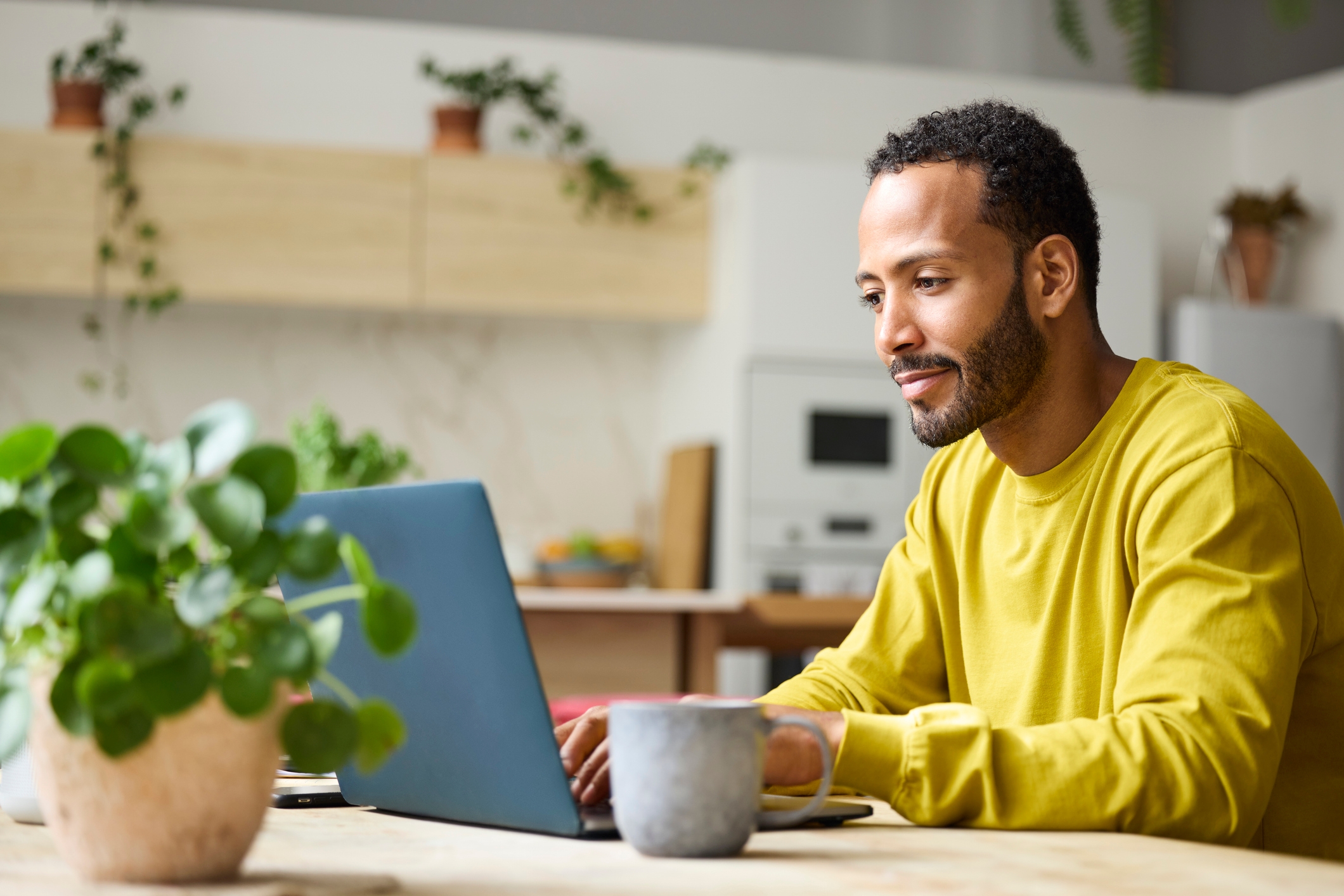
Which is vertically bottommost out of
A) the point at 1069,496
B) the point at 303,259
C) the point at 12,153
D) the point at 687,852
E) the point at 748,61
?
the point at 687,852

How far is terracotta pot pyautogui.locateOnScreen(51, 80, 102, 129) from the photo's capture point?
13.0 ft

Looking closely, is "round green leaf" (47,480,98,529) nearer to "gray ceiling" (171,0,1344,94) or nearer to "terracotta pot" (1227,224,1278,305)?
"gray ceiling" (171,0,1344,94)

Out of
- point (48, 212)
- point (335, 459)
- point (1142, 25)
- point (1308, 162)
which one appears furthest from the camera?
point (1308, 162)

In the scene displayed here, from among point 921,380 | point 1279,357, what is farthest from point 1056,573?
point 1279,357

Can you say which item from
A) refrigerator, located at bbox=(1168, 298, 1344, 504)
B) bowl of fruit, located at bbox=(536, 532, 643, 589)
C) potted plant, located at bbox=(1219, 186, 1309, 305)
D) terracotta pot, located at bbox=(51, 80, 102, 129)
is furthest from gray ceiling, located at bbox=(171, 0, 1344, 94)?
bowl of fruit, located at bbox=(536, 532, 643, 589)

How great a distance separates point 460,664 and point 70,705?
28 cm

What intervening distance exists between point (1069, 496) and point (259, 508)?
902 millimetres

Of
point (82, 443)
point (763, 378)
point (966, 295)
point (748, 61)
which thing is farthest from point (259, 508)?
point (748, 61)

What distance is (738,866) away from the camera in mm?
804

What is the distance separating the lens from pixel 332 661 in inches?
40.8

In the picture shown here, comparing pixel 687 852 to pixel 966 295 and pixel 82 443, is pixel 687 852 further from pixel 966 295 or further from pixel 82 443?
pixel 966 295

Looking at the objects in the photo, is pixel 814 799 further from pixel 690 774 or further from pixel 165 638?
pixel 165 638

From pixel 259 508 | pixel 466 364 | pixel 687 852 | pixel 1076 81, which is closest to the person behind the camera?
pixel 259 508

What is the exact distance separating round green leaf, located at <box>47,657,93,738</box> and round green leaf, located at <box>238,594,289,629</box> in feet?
0.25
